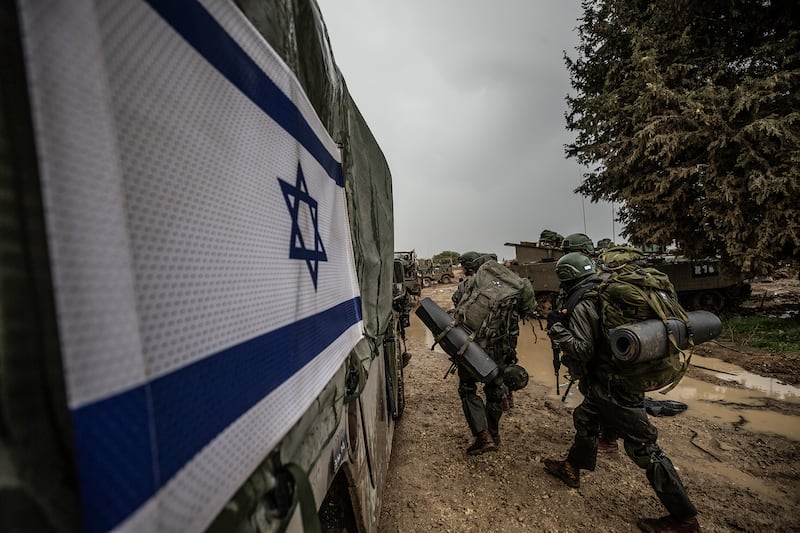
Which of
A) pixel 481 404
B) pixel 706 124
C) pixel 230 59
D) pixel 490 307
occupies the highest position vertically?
pixel 706 124

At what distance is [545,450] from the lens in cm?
347

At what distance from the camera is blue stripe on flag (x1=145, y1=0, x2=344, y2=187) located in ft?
1.76

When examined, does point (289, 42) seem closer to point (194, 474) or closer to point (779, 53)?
point (194, 474)

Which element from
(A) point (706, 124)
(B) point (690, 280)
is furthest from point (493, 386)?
(B) point (690, 280)

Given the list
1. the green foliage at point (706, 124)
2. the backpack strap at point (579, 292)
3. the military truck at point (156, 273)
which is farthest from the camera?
the green foliage at point (706, 124)

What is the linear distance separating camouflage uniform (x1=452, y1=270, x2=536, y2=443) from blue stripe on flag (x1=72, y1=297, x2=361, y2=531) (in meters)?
3.12

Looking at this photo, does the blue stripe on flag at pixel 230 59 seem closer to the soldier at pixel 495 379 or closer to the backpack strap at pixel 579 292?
the backpack strap at pixel 579 292

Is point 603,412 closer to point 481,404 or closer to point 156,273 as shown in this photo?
point 481,404

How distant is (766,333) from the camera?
713cm

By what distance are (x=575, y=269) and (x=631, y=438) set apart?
1357 mm

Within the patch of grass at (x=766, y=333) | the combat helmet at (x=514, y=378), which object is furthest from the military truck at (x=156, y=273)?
the patch of grass at (x=766, y=333)

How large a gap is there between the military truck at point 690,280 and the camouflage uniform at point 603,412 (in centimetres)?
668

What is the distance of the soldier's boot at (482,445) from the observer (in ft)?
11.0

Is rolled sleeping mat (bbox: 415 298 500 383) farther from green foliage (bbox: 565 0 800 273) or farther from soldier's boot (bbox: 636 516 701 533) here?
green foliage (bbox: 565 0 800 273)
